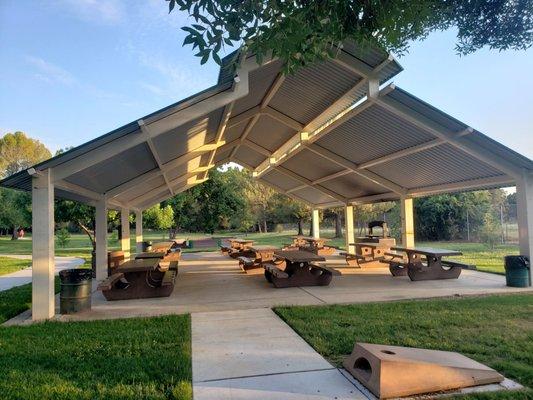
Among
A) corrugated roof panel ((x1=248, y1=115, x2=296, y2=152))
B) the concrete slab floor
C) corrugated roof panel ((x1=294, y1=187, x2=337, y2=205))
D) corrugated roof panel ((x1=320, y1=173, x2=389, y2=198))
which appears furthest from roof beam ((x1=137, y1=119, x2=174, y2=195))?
corrugated roof panel ((x1=294, y1=187, x2=337, y2=205))

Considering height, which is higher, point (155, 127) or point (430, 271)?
point (155, 127)

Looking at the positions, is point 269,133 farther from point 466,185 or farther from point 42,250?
point 42,250

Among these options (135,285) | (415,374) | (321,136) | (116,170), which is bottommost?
(415,374)

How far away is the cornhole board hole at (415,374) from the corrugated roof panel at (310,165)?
12.3 metres

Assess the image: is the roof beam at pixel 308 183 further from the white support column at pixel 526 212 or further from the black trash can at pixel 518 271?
the black trash can at pixel 518 271

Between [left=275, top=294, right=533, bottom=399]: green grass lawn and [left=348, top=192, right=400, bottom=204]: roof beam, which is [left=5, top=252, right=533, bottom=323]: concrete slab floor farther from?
[left=348, top=192, right=400, bottom=204]: roof beam

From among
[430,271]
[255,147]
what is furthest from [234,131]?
[430,271]

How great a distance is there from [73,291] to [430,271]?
28.5 feet

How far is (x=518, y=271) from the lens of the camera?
9.44 m

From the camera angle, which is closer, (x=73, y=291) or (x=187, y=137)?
(x=73, y=291)

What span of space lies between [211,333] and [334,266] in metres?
9.71

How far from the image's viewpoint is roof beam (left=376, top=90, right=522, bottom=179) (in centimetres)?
981

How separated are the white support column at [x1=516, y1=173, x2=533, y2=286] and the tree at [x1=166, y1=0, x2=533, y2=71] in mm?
6186

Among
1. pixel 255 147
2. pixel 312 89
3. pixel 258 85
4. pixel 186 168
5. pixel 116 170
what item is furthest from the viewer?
pixel 255 147
